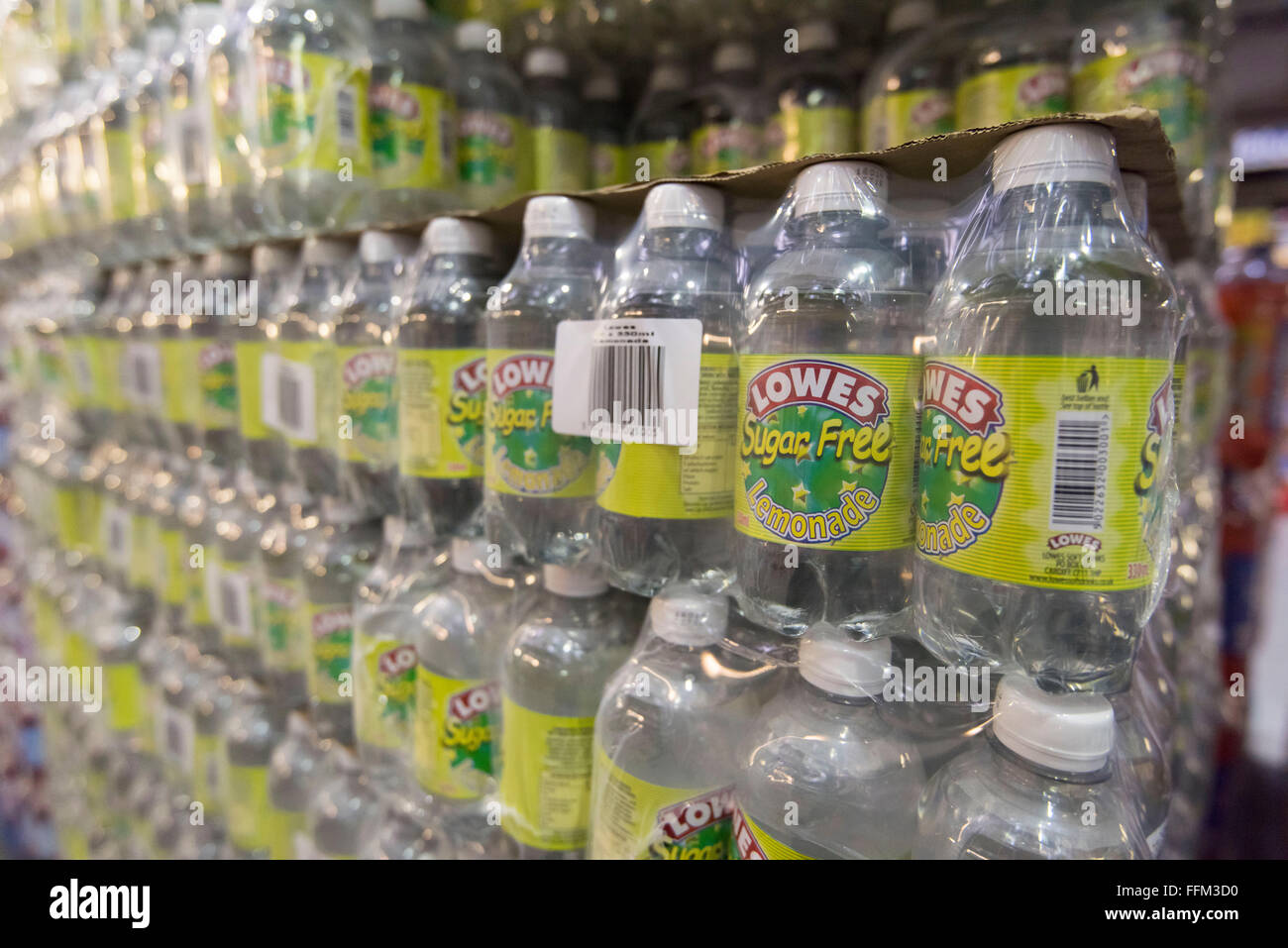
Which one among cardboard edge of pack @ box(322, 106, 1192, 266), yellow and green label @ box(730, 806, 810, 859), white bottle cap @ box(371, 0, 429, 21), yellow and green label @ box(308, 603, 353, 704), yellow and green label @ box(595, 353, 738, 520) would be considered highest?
white bottle cap @ box(371, 0, 429, 21)

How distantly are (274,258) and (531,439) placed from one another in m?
0.96

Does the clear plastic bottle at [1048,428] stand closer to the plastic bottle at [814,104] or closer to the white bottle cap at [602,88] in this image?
the plastic bottle at [814,104]

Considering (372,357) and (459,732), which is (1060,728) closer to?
(459,732)

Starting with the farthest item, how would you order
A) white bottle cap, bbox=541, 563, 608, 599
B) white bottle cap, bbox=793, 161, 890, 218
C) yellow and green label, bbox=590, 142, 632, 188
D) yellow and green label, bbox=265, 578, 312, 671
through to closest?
yellow and green label, bbox=265, 578, 312, 671 < yellow and green label, bbox=590, 142, 632, 188 < white bottle cap, bbox=541, 563, 608, 599 < white bottle cap, bbox=793, 161, 890, 218

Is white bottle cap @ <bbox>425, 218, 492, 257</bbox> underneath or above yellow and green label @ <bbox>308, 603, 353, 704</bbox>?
above

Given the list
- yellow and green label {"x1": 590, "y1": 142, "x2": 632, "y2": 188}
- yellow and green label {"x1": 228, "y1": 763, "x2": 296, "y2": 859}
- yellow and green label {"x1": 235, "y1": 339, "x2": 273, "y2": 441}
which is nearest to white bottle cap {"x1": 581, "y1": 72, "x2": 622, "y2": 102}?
yellow and green label {"x1": 590, "y1": 142, "x2": 632, "y2": 188}

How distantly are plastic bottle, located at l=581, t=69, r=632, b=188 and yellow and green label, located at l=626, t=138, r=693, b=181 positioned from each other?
Answer: 81 millimetres

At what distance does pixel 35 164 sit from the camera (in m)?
2.52

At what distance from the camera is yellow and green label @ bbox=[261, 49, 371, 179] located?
133 cm

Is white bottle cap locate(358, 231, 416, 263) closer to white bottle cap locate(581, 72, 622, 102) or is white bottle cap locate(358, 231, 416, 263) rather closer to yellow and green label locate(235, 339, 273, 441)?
yellow and green label locate(235, 339, 273, 441)

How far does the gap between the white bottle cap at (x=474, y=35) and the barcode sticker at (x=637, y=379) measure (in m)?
0.90

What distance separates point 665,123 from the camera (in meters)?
1.43

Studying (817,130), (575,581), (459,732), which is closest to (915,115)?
(817,130)

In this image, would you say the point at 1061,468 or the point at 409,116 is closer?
the point at 1061,468
